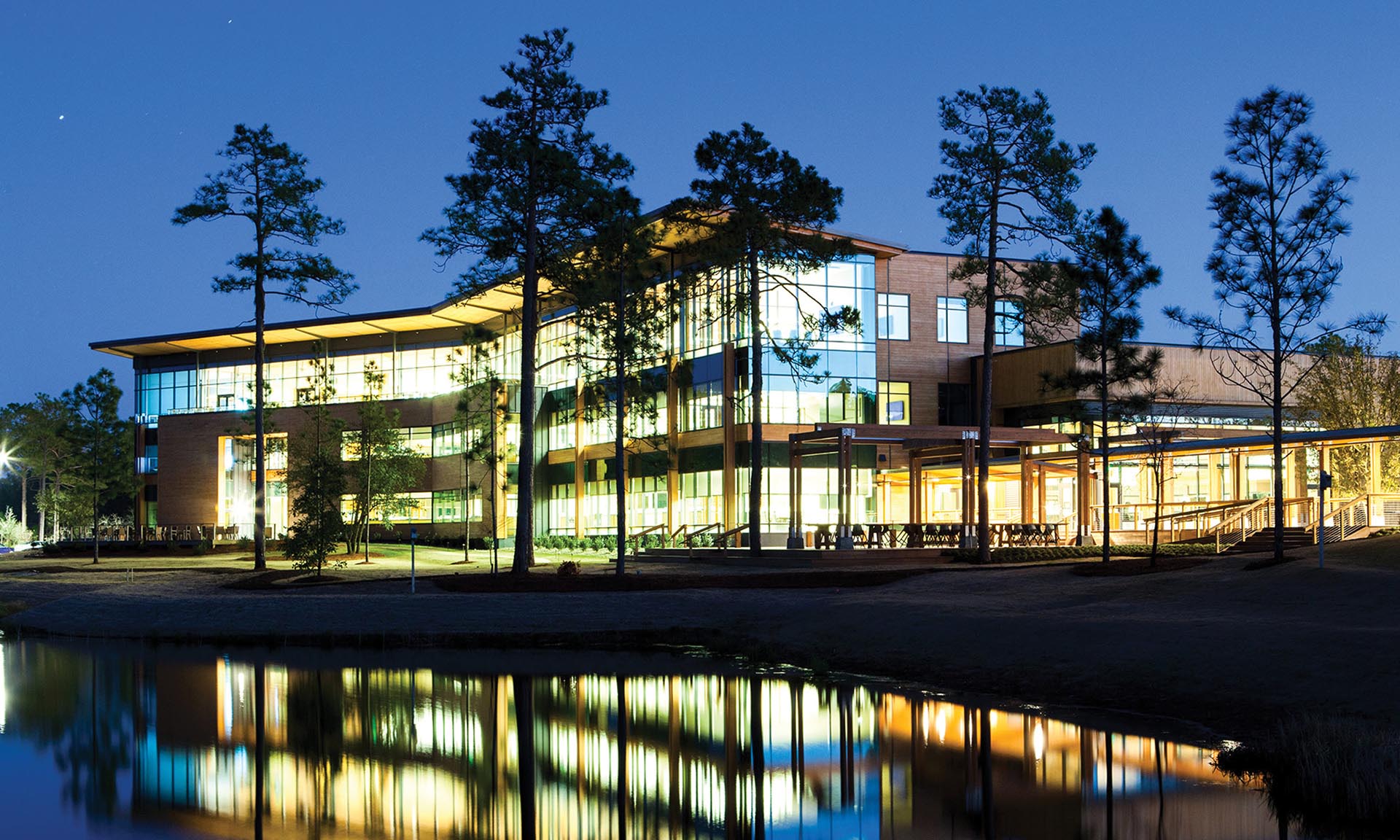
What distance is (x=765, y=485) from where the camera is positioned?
5478 centimetres

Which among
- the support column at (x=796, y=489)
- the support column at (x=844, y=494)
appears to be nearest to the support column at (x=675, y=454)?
the support column at (x=796, y=489)

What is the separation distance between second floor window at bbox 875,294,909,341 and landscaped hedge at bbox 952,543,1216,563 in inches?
809

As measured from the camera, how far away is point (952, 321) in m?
61.0

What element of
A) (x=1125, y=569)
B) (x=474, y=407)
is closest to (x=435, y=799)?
(x=1125, y=569)

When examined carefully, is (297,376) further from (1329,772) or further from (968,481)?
(1329,772)

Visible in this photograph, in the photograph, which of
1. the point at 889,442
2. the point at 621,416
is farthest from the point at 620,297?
the point at 889,442

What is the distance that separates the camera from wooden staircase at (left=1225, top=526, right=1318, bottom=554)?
34.2 meters

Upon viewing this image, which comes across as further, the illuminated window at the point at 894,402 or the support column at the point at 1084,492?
the illuminated window at the point at 894,402

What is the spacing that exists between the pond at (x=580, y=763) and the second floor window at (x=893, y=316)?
134 ft

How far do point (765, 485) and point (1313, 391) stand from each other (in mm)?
23513

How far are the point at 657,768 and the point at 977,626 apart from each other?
9.64 meters

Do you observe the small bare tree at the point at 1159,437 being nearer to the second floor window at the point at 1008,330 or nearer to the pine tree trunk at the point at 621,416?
the second floor window at the point at 1008,330

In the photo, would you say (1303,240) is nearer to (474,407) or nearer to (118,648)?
(118,648)

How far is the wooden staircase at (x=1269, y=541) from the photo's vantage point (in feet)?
112
